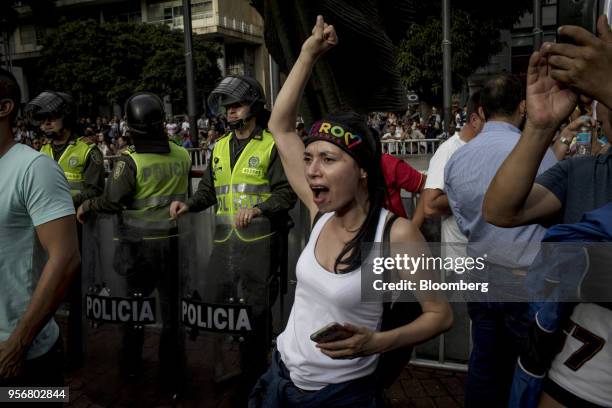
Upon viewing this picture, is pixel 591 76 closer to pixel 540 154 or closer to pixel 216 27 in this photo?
pixel 540 154

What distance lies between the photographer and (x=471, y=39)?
25.4m

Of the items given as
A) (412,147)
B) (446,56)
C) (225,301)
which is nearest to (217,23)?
(412,147)

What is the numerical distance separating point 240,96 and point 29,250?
192 centimetres

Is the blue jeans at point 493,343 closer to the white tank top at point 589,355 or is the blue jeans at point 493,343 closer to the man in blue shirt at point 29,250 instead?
the white tank top at point 589,355

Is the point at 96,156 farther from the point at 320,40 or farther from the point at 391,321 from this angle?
the point at 391,321

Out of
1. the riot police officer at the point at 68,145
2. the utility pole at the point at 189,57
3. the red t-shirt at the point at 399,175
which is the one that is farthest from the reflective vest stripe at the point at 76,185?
the utility pole at the point at 189,57

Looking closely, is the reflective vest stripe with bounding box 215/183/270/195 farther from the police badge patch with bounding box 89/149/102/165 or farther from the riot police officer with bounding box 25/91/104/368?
the police badge patch with bounding box 89/149/102/165

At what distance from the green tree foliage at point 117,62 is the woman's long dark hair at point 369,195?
3362 cm

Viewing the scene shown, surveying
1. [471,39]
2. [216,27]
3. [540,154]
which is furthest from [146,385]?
[216,27]

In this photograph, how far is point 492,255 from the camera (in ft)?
8.77

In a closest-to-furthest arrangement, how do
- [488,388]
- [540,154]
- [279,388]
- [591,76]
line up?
[591,76]
[540,154]
[279,388]
[488,388]

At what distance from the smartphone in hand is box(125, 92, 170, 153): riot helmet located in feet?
9.15

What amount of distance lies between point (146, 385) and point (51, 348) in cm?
142

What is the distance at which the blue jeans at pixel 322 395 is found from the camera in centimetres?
194
